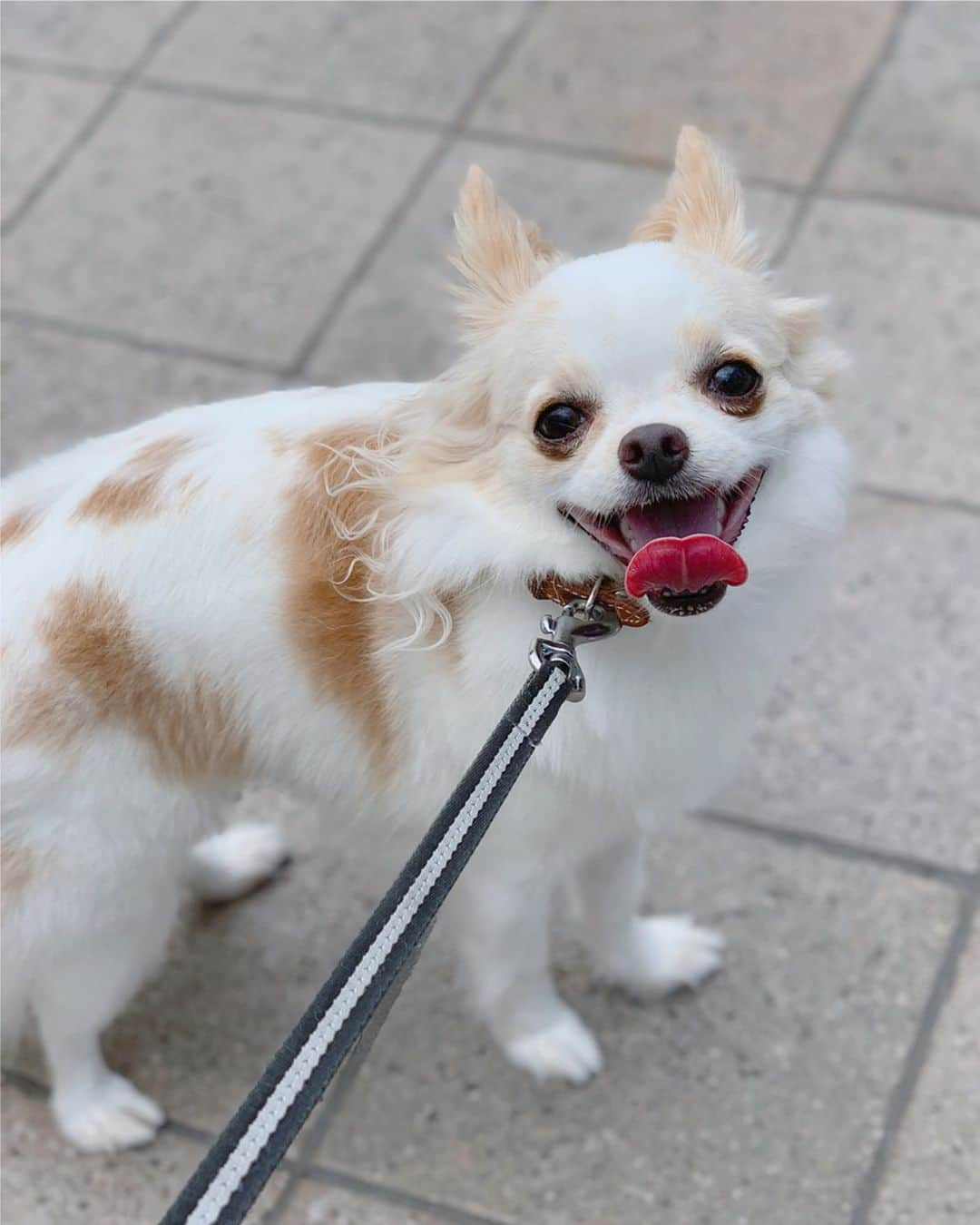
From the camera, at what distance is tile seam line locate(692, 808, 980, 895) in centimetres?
315

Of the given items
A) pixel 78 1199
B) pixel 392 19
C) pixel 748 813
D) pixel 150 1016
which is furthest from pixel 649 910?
pixel 392 19

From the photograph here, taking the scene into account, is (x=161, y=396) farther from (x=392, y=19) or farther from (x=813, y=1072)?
(x=813, y=1072)

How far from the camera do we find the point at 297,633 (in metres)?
2.31

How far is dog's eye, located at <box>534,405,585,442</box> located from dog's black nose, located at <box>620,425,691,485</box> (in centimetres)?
11

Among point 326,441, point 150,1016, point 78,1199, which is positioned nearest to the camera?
point 326,441

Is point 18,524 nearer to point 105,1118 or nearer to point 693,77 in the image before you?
point 105,1118

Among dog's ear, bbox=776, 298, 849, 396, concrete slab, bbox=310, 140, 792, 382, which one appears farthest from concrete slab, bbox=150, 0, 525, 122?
dog's ear, bbox=776, 298, 849, 396

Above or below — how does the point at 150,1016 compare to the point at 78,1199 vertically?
above

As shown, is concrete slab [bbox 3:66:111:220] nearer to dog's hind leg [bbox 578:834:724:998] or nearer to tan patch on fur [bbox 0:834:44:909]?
tan patch on fur [bbox 0:834:44:909]

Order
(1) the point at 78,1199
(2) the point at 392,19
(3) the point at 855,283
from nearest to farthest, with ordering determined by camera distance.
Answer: (1) the point at 78,1199
(3) the point at 855,283
(2) the point at 392,19

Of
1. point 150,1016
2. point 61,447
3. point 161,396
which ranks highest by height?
point 161,396

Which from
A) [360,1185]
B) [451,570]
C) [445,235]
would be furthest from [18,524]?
[445,235]

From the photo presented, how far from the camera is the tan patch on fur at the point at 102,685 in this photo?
7.46 feet

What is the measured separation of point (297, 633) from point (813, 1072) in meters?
1.40
